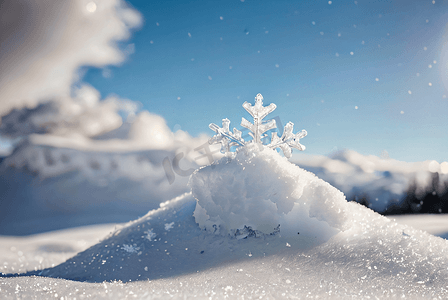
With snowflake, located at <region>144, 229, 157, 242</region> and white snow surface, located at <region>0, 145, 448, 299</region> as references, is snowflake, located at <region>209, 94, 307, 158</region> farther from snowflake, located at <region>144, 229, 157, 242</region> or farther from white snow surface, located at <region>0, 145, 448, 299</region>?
snowflake, located at <region>144, 229, 157, 242</region>

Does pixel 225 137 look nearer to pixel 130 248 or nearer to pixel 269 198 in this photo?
pixel 269 198

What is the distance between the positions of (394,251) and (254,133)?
1684 millimetres

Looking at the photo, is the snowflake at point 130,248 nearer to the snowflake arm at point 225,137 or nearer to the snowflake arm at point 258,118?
the snowflake arm at point 225,137

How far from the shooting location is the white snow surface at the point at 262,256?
1.49 m

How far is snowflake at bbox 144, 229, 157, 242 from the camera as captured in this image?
2.51 m

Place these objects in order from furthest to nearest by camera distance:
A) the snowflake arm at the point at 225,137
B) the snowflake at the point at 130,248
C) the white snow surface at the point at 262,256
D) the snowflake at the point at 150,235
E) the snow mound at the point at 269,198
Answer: the snowflake arm at the point at 225,137
the snowflake at the point at 150,235
the snowflake at the point at 130,248
the snow mound at the point at 269,198
the white snow surface at the point at 262,256

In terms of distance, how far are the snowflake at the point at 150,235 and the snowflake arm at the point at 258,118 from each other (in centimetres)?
152

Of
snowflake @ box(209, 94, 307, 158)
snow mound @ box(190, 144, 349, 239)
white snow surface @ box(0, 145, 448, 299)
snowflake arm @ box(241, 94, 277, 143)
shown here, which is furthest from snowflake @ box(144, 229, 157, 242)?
snowflake arm @ box(241, 94, 277, 143)

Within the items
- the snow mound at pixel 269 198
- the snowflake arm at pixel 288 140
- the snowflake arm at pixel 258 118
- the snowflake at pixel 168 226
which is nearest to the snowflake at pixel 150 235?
the snowflake at pixel 168 226

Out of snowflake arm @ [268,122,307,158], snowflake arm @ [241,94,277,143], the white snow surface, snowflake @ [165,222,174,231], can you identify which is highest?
snowflake arm @ [241,94,277,143]

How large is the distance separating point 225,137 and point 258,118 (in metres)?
0.45

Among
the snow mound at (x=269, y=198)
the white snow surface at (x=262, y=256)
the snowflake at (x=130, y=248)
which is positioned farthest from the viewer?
the snowflake at (x=130, y=248)

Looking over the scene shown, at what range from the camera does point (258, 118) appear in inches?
112

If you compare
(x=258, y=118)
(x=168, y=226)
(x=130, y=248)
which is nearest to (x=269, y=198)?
(x=258, y=118)
